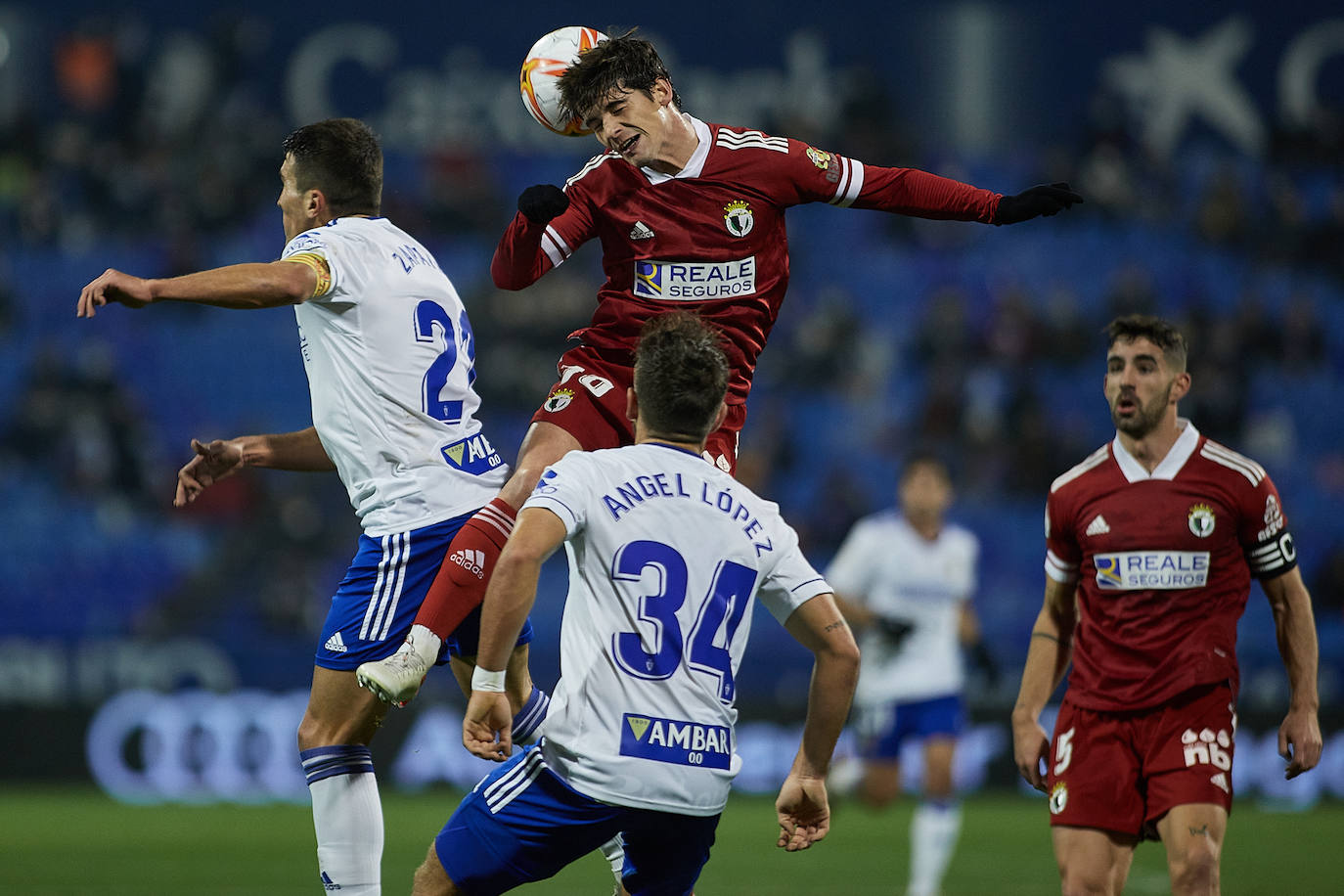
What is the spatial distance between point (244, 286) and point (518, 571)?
4.55 ft

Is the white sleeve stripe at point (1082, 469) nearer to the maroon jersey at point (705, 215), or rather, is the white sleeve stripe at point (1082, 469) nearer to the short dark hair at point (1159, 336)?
the short dark hair at point (1159, 336)

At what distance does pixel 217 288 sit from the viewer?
4.52 metres

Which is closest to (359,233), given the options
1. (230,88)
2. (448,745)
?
(448,745)

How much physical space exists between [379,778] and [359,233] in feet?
31.8

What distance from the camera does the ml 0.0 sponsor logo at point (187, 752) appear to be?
13805 millimetres

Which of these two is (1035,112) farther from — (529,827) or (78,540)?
(529,827)

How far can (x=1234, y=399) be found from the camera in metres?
17.2

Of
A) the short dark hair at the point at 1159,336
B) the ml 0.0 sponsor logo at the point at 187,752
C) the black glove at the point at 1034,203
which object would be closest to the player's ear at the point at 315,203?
the black glove at the point at 1034,203

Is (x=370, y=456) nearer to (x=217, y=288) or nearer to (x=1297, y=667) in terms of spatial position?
(x=217, y=288)

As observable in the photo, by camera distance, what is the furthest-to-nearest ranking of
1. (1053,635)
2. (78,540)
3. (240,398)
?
(240,398) → (78,540) → (1053,635)

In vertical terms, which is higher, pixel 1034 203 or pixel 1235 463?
pixel 1034 203

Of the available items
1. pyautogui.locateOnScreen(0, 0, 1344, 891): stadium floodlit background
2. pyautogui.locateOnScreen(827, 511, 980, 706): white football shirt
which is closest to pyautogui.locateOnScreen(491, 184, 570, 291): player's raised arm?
pyautogui.locateOnScreen(827, 511, 980, 706): white football shirt

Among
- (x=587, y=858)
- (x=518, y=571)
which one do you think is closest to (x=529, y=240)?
(x=518, y=571)

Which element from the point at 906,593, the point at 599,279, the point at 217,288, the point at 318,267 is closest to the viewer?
the point at 217,288
